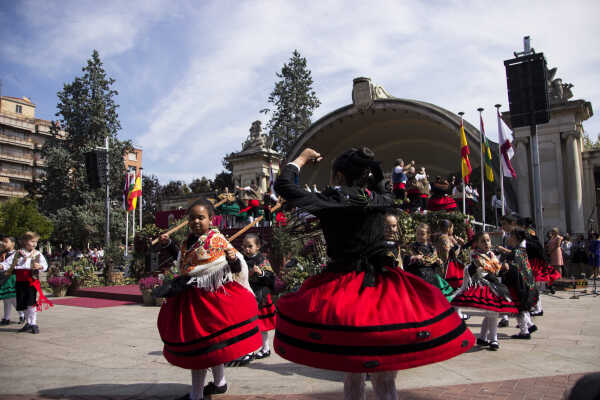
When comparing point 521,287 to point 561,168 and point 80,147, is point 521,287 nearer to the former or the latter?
point 561,168

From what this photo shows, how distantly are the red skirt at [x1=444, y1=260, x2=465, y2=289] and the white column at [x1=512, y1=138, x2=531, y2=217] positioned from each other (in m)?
17.1

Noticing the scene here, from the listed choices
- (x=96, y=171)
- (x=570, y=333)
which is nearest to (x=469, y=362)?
(x=570, y=333)

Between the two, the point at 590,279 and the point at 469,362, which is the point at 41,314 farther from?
the point at 590,279

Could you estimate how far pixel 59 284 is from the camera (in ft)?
50.1

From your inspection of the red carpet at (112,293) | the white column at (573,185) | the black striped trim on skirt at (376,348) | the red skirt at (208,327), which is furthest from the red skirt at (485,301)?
the white column at (573,185)

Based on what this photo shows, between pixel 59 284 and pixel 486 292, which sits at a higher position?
pixel 486 292

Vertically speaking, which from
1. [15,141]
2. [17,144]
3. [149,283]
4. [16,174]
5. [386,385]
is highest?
[15,141]

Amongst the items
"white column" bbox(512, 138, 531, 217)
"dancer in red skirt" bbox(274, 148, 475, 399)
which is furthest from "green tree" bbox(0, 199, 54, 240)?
"dancer in red skirt" bbox(274, 148, 475, 399)

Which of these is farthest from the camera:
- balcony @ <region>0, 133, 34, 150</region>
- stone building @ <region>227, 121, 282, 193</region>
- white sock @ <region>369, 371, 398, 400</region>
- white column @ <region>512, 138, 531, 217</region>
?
balcony @ <region>0, 133, 34, 150</region>

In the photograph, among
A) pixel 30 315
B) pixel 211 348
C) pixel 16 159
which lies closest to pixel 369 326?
pixel 211 348

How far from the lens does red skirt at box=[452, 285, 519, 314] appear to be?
20.0 ft

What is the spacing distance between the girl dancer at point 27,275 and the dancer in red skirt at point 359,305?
731cm

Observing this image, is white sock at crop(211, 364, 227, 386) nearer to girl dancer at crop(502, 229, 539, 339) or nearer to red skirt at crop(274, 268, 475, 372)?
red skirt at crop(274, 268, 475, 372)

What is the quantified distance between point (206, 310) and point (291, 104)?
41987 mm
